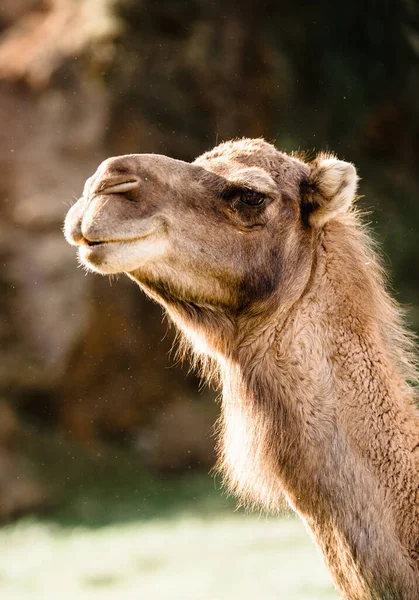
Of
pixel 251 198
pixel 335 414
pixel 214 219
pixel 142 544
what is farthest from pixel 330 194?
pixel 142 544

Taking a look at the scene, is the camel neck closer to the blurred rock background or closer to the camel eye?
the camel eye

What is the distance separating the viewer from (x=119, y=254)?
10.6 ft

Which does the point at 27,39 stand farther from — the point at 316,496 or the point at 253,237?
the point at 316,496

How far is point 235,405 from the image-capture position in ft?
11.9

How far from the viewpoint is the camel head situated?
10.7 ft

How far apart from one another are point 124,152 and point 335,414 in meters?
5.76

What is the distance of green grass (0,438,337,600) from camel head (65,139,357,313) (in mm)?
2827

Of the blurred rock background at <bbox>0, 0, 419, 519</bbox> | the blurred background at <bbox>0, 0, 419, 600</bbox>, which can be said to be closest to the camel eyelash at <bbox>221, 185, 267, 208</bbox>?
the blurred background at <bbox>0, 0, 419, 600</bbox>

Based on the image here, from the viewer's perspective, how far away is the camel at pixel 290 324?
10.7ft

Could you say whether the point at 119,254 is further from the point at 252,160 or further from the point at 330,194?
the point at 330,194

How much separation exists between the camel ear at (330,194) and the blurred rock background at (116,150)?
4779 millimetres

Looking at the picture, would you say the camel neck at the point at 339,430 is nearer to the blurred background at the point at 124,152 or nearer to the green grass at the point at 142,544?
the green grass at the point at 142,544

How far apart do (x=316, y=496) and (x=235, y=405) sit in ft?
1.68

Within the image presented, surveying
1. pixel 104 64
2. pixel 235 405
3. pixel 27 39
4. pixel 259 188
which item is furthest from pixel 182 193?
pixel 27 39
